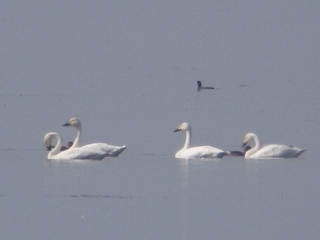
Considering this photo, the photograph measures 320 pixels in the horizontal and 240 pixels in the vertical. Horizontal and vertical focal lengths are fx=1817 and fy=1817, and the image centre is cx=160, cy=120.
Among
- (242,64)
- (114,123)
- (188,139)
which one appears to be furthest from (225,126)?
(242,64)

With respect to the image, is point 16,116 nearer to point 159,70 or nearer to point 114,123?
point 114,123

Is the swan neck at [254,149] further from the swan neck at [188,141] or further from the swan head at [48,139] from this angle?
the swan head at [48,139]

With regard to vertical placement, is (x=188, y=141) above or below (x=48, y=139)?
above

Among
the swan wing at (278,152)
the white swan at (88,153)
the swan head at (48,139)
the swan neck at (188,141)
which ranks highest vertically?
the swan neck at (188,141)

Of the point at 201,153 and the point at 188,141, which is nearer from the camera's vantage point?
the point at 201,153

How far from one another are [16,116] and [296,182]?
34.5 feet

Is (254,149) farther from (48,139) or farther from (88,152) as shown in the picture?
(48,139)

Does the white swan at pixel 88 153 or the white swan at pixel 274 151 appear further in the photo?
the white swan at pixel 274 151

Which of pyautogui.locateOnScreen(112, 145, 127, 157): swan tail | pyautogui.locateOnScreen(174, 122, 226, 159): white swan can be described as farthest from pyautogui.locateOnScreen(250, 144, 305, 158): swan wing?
pyautogui.locateOnScreen(112, 145, 127, 157): swan tail

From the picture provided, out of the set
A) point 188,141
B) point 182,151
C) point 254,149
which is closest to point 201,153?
point 182,151

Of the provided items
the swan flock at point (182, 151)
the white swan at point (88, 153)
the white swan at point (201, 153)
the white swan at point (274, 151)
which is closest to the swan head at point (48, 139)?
the swan flock at point (182, 151)

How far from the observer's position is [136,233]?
17281 millimetres

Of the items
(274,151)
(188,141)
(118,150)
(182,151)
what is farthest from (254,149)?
(118,150)

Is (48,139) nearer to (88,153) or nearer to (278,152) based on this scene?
(88,153)
